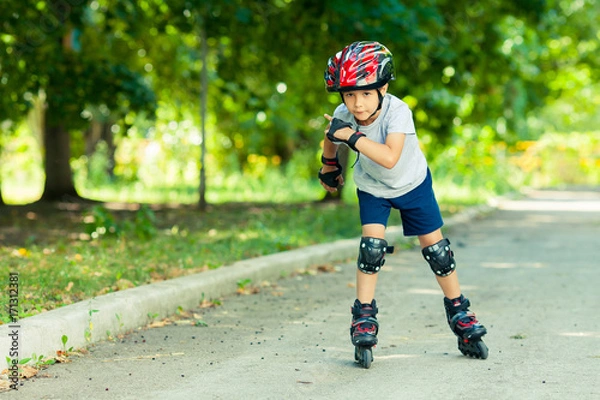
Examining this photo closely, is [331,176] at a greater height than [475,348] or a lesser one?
greater

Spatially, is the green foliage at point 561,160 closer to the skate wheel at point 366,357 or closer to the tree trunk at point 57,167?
the tree trunk at point 57,167

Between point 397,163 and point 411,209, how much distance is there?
28 cm

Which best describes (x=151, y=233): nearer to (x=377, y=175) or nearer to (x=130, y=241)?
(x=130, y=241)

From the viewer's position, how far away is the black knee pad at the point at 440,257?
16.9ft

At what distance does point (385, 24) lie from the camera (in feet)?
36.8

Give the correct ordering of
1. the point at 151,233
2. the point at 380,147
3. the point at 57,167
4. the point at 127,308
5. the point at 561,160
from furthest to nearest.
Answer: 1. the point at 561,160
2. the point at 57,167
3. the point at 151,233
4. the point at 127,308
5. the point at 380,147

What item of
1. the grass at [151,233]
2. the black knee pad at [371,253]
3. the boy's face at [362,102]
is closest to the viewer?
the boy's face at [362,102]

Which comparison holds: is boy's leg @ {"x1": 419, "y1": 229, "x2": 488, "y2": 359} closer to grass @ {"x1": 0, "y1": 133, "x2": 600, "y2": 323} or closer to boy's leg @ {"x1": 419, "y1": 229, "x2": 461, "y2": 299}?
boy's leg @ {"x1": 419, "y1": 229, "x2": 461, "y2": 299}

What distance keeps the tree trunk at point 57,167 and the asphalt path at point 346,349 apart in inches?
326

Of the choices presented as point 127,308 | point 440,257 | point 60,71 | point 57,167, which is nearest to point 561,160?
point 57,167

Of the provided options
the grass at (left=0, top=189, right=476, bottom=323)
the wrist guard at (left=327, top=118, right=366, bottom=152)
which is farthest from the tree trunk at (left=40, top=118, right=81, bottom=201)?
the wrist guard at (left=327, top=118, right=366, bottom=152)

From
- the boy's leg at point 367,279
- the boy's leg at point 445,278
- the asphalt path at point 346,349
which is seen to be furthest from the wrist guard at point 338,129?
the asphalt path at point 346,349

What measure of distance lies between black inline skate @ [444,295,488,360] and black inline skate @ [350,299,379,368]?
0.48 m

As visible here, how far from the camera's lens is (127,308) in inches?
232
